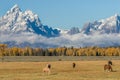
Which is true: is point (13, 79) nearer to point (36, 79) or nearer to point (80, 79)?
point (36, 79)

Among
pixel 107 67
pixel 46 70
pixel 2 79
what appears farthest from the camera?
pixel 107 67

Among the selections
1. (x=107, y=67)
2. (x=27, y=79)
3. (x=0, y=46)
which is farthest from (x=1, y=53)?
(x=27, y=79)

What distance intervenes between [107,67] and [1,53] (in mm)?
126241

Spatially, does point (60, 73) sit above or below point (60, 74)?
above

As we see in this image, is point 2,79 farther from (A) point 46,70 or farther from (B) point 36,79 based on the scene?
(A) point 46,70

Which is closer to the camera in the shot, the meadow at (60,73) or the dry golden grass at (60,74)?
the dry golden grass at (60,74)

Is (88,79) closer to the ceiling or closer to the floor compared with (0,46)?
closer to the floor

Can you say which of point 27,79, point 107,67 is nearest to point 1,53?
point 107,67

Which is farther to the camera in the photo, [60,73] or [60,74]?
[60,73]

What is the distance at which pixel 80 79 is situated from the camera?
55.0 m

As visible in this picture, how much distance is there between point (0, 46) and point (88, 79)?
5556 inches

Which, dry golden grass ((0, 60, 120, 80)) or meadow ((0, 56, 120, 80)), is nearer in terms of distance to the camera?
dry golden grass ((0, 60, 120, 80))

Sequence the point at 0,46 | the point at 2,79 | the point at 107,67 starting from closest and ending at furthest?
1. the point at 2,79
2. the point at 107,67
3. the point at 0,46

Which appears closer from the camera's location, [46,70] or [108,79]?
[108,79]
